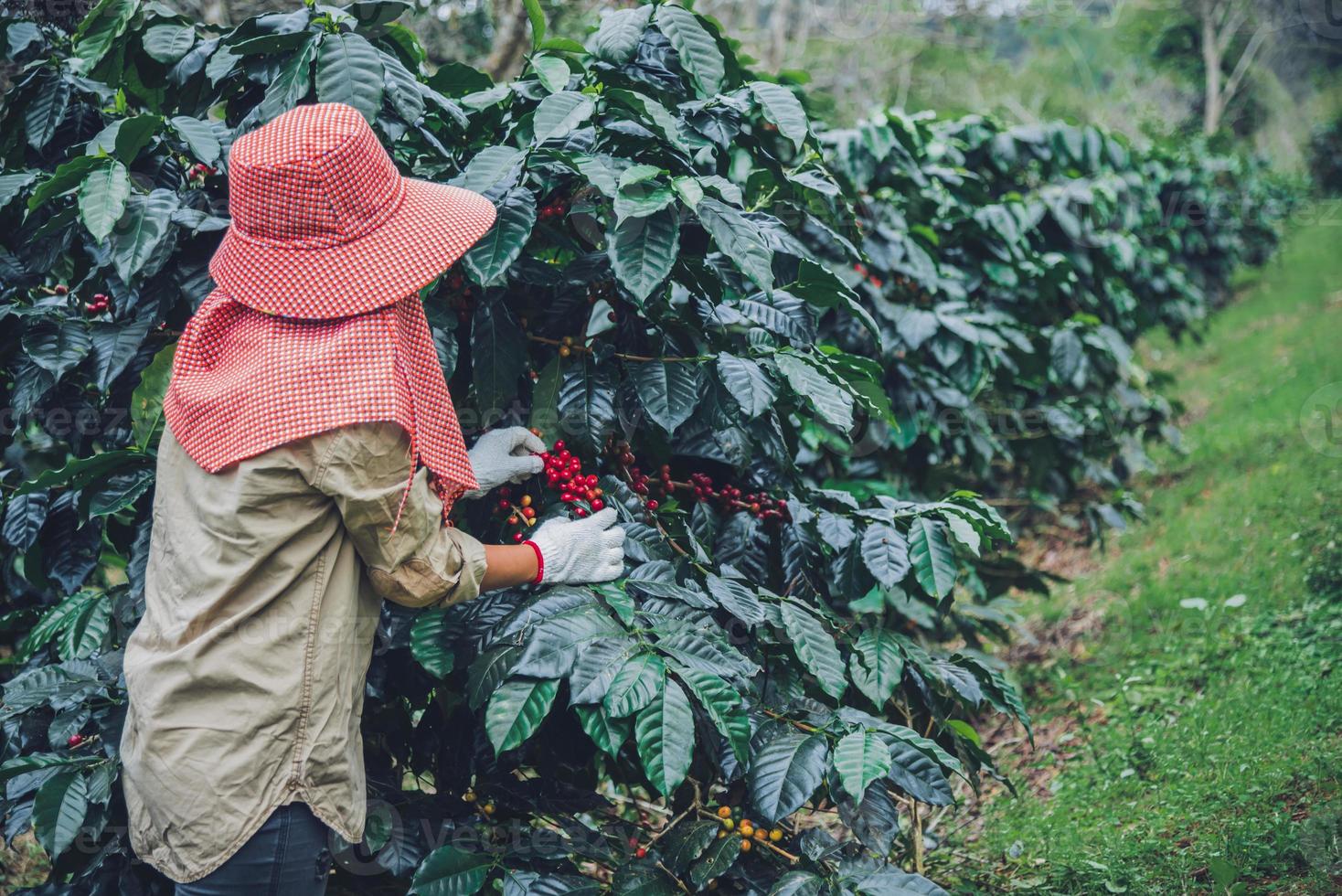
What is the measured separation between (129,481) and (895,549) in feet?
5.32

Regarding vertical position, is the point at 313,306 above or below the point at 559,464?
above

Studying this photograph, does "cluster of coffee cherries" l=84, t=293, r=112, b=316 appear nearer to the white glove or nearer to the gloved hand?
the gloved hand

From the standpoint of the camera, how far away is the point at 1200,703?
3271 millimetres

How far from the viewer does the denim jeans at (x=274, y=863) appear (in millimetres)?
Result: 1590

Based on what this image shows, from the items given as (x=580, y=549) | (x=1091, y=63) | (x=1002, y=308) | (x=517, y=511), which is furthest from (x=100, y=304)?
(x=1091, y=63)

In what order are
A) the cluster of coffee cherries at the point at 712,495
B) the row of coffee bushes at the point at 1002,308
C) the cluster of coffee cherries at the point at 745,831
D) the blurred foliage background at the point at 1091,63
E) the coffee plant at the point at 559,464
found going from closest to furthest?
the coffee plant at the point at 559,464 → the cluster of coffee cherries at the point at 745,831 → the cluster of coffee cherries at the point at 712,495 → the row of coffee bushes at the point at 1002,308 → the blurred foliage background at the point at 1091,63

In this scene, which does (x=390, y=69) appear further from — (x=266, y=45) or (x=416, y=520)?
(x=416, y=520)

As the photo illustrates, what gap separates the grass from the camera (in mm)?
2502

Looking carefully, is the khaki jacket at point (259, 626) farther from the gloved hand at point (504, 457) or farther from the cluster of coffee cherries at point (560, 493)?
the cluster of coffee cherries at point (560, 493)

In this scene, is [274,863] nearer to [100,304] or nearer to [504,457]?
Result: [504,457]

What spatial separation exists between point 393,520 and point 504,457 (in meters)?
0.40

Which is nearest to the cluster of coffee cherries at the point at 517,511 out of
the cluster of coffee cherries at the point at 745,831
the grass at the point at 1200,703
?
the cluster of coffee cherries at the point at 745,831

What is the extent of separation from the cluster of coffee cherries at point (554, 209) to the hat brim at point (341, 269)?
0.47 m

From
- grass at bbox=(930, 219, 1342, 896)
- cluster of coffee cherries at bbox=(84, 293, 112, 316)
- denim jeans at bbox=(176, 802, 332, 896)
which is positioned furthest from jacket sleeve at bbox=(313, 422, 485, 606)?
grass at bbox=(930, 219, 1342, 896)
